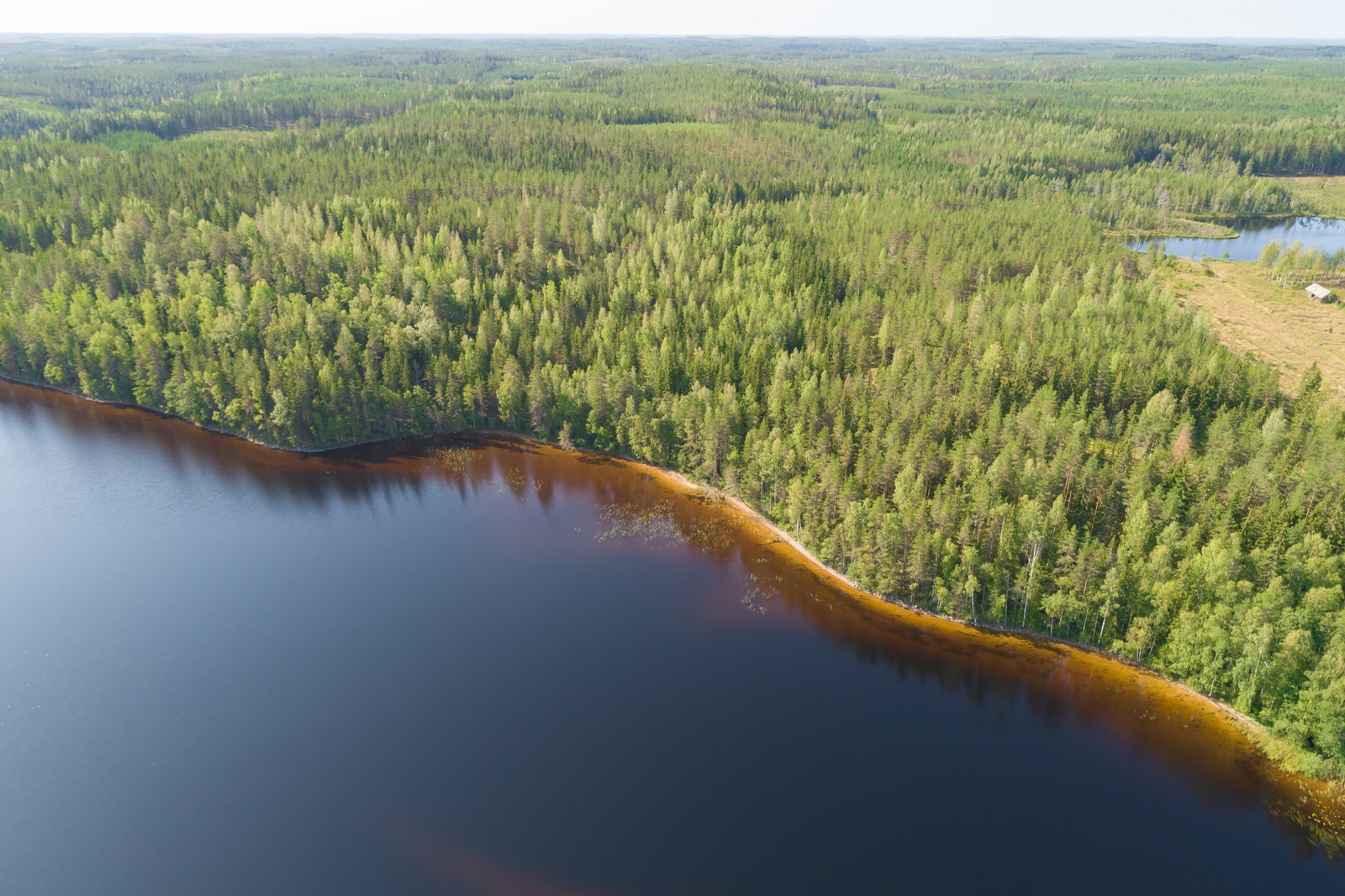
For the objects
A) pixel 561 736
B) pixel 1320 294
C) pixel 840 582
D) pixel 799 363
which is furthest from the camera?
pixel 1320 294

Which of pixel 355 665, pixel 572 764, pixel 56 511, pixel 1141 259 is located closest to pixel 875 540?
pixel 572 764

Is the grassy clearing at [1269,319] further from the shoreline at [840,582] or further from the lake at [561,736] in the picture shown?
the lake at [561,736]

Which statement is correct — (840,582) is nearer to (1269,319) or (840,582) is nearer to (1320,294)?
(1269,319)

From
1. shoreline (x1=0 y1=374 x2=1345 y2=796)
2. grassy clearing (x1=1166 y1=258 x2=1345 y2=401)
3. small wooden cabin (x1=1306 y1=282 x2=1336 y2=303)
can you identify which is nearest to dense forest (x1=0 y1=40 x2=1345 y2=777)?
shoreline (x1=0 y1=374 x2=1345 y2=796)

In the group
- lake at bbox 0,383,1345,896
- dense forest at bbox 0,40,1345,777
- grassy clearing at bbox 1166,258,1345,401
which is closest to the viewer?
lake at bbox 0,383,1345,896

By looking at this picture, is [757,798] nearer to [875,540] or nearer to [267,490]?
[875,540]

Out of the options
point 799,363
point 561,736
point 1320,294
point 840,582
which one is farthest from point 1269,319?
point 561,736

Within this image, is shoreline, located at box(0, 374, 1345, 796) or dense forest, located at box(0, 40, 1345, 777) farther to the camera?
dense forest, located at box(0, 40, 1345, 777)

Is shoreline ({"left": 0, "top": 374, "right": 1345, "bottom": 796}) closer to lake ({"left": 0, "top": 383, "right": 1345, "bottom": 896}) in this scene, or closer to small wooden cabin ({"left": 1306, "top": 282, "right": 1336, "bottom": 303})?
lake ({"left": 0, "top": 383, "right": 1345, "bottom": 896})
